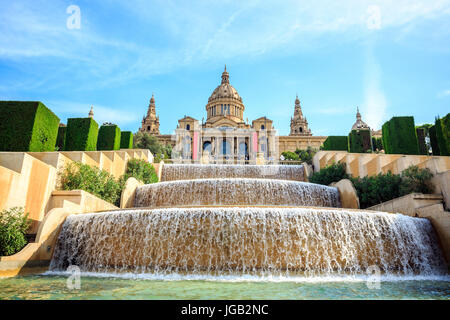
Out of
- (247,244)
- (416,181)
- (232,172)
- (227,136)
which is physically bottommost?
(247,244)

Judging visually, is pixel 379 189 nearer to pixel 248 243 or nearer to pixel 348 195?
pixel 348 195

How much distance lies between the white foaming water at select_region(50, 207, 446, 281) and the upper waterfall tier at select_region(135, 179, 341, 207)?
5119 mm

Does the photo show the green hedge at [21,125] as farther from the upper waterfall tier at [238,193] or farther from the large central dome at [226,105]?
the large central dome at [226,105]

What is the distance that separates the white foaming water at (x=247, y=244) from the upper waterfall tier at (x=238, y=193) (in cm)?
512

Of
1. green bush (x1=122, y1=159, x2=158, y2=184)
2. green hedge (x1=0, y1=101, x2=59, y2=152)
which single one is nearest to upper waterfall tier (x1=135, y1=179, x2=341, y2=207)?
green bush (x1=122, y1=159, x2=158, y2=184)

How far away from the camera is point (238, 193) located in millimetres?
13422

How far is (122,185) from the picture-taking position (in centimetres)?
1396

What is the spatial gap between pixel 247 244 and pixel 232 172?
11.9 m

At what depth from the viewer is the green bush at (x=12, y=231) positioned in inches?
270

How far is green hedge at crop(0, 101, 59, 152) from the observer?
1094cm

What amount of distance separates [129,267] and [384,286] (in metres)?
5.42

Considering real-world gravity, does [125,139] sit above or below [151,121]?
below

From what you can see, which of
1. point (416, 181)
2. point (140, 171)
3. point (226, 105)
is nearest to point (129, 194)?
point (140, 171)

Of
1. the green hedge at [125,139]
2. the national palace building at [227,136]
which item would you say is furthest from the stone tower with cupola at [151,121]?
the green hedge at [125,139]
